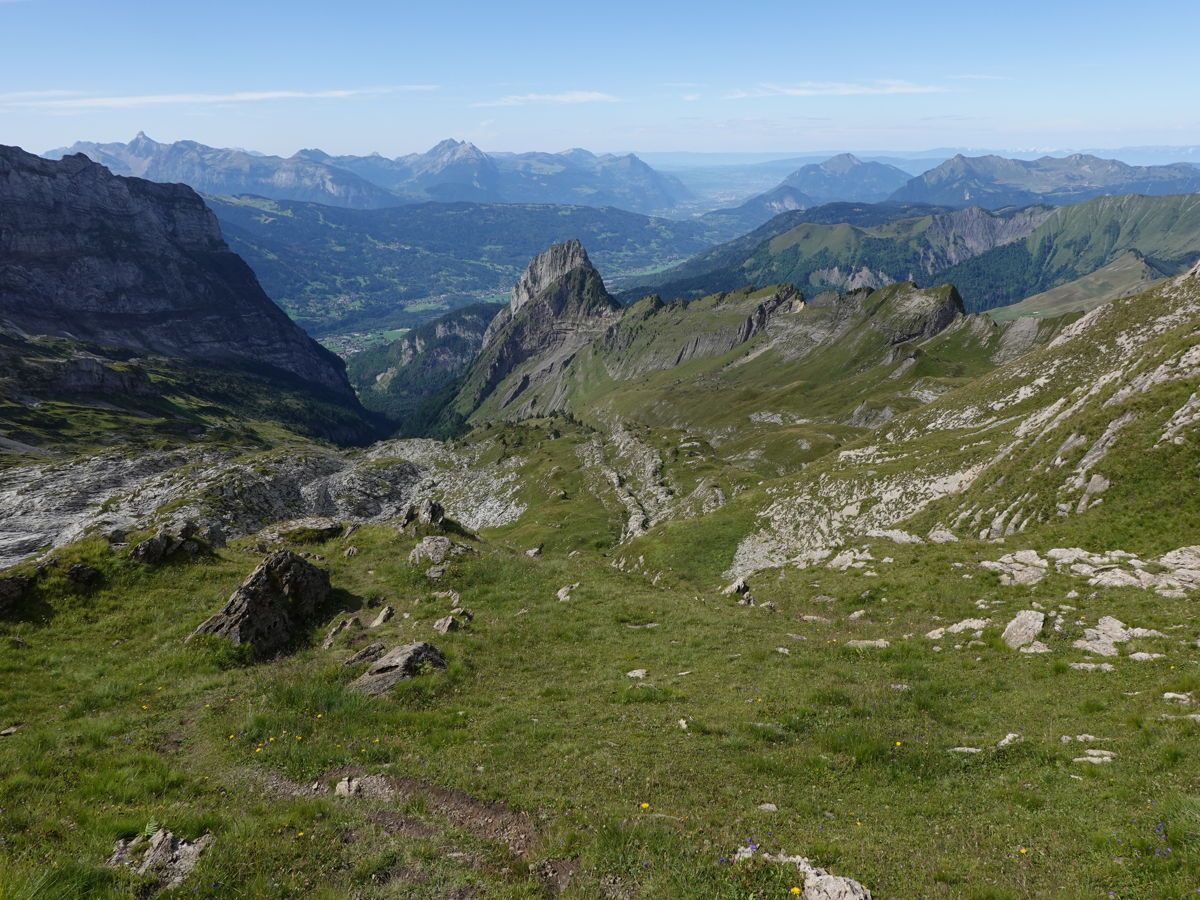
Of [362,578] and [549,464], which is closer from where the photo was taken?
[362,578]

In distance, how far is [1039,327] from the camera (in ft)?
618

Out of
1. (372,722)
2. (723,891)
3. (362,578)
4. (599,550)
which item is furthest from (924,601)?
(599,550)

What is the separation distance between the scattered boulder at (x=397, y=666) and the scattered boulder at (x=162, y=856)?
866 centimetres

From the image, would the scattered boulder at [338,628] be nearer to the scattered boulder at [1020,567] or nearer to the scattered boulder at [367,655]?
the scattered boulder at [367,655]

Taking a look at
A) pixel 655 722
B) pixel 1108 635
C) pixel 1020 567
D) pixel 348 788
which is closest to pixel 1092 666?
pixel 1108 635

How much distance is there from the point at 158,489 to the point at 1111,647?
539 ft

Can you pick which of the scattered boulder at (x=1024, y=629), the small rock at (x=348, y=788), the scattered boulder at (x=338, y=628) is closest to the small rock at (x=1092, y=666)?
the scattered boulder at (x=1024, y=629)

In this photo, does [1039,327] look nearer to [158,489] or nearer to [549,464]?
[549,464]

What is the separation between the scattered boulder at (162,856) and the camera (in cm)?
1118

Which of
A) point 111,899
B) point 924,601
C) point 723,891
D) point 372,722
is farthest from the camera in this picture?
point 924,601

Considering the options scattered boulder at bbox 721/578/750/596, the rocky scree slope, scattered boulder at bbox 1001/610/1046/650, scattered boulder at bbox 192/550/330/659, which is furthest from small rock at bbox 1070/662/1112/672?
scattered boulder at bbox 192/550/330/659

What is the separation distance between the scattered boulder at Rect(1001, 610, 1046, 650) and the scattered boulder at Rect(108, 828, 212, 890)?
26802 millimetres

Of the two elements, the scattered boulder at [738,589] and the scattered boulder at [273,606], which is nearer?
the scattered boulder at [273,606]

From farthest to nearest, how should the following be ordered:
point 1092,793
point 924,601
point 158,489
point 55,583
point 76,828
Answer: point 158,489, point 924,601, point 55,583, point 1092,793, point 76,828
